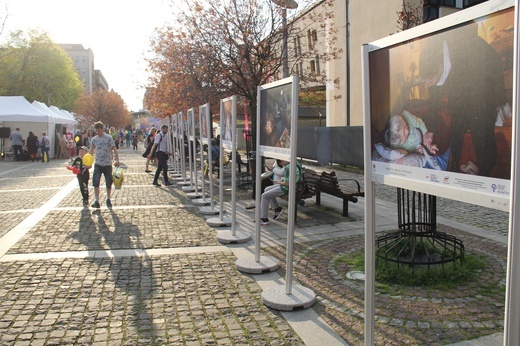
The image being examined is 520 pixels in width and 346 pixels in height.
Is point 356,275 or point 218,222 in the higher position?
point 218,222

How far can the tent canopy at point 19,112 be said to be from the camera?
24.1 meters

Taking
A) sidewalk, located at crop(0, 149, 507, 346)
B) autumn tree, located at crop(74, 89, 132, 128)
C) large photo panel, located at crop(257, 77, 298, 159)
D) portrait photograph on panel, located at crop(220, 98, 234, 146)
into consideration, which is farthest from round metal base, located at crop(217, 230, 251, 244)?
autumn tree, located at crop(74, 89, 132, 128)

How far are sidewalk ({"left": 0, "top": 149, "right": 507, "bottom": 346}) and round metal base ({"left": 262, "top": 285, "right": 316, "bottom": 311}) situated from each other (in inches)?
3.1

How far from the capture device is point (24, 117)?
2436 centimetres

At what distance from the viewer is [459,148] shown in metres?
2.32

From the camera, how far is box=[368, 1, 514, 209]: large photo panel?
2090 mm

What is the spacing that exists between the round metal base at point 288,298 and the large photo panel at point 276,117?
138 centimetres

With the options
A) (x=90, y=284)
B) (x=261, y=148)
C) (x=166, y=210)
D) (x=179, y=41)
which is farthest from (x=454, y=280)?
(x=179, y=41)

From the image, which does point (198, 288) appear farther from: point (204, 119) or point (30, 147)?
point (30, 147)

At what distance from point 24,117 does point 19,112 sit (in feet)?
1.73

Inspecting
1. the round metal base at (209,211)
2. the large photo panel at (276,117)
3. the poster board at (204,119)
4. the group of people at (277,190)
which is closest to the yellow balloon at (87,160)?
the poster board at (204,119)

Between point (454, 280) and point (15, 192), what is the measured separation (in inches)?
466

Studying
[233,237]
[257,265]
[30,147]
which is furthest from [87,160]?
[30,147]

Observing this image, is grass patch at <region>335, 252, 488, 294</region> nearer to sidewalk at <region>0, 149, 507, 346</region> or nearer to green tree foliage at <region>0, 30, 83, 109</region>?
sidewalk at <region>0, 149, 507, 346</region>
